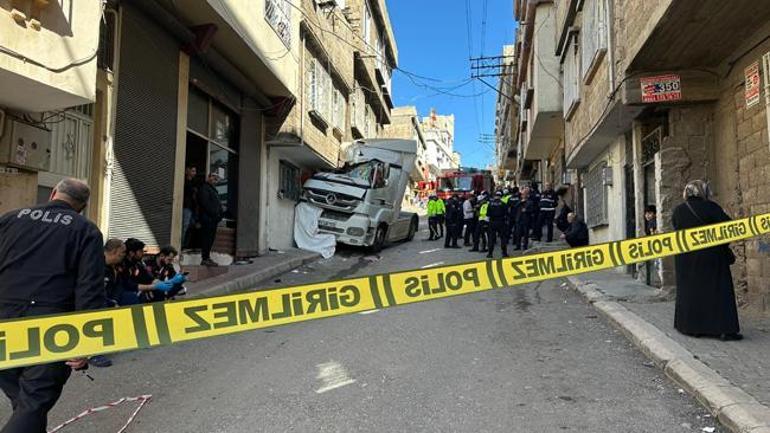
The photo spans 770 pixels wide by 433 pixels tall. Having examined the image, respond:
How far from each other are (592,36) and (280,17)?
6673 mm

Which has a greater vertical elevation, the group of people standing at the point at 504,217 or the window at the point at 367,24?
the window at the point at 367,24

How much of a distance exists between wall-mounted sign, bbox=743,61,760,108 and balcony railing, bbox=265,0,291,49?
28.5ft

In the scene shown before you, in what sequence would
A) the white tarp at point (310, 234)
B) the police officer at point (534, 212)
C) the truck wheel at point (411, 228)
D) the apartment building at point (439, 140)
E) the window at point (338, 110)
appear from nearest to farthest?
the white tarp at point (310, 234) → the police officer at point (534, 212) → the window at point (338, 110) → the truck wheel at point (411, 228) → the apartment building at point (439, 140)

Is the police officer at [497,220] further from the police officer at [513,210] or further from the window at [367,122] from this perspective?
the window at [367,122]

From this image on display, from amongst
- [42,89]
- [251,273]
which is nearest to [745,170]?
[251,273]

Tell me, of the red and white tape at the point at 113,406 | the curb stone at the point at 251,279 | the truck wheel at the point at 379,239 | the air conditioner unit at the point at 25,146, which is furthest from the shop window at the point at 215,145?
the red and white tape at the point at 113,406

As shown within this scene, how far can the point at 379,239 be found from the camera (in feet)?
52.4

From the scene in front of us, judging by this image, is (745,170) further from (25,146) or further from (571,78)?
(25,146)

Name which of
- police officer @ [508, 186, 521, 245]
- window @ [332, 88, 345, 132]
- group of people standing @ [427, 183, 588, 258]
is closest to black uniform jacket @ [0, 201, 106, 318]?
group of people standing @ [427, 183, 588, 258]

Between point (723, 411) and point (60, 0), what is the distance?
7.26 meters

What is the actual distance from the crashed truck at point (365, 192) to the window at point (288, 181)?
645 mm

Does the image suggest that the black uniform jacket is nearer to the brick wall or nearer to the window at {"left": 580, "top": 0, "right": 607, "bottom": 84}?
the brick wall

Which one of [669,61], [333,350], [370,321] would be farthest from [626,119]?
[333,350]

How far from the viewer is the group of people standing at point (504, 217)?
14407 millimetres
